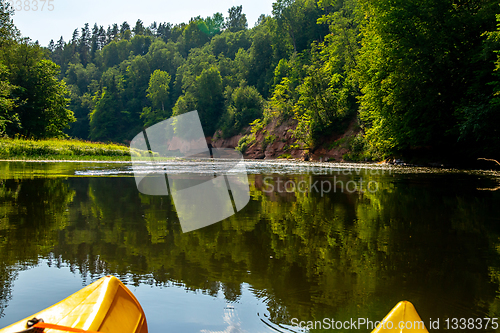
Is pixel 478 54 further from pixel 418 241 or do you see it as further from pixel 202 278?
pixel 202 278

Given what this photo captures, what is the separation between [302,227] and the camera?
598 cm

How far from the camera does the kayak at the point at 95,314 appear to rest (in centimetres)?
183

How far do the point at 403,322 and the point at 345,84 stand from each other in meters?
42.5

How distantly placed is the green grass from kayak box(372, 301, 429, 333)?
2808 cm

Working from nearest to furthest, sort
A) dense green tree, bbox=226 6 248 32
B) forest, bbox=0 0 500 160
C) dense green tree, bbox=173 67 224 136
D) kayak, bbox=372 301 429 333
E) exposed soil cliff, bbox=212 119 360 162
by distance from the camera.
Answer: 1. kayak, bbox=372 301 429 333
2. forest, bbox=0 0 500 160
3. exposed soil cliff, bbox=212 119 360 162
4. dense green tree, bbox=173 67 224 136
5. dense green tree, bbox=226 6 248 32

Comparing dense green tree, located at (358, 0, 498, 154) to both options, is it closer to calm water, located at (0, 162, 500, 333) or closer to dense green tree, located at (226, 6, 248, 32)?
calm water, located at (0, 162, 500, 333)

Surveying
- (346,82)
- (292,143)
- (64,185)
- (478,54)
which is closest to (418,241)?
(64,185)

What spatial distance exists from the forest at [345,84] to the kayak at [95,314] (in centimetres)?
2066

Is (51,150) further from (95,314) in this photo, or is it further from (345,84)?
(345,84)

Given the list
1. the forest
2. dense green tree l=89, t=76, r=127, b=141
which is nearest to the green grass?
the forest


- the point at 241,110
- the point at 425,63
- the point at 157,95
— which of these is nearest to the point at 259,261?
the point at 425,63

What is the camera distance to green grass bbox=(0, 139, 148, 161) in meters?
25.3

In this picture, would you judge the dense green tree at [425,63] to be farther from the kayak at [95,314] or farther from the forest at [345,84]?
the kayak at [95,314]

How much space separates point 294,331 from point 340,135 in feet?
131
